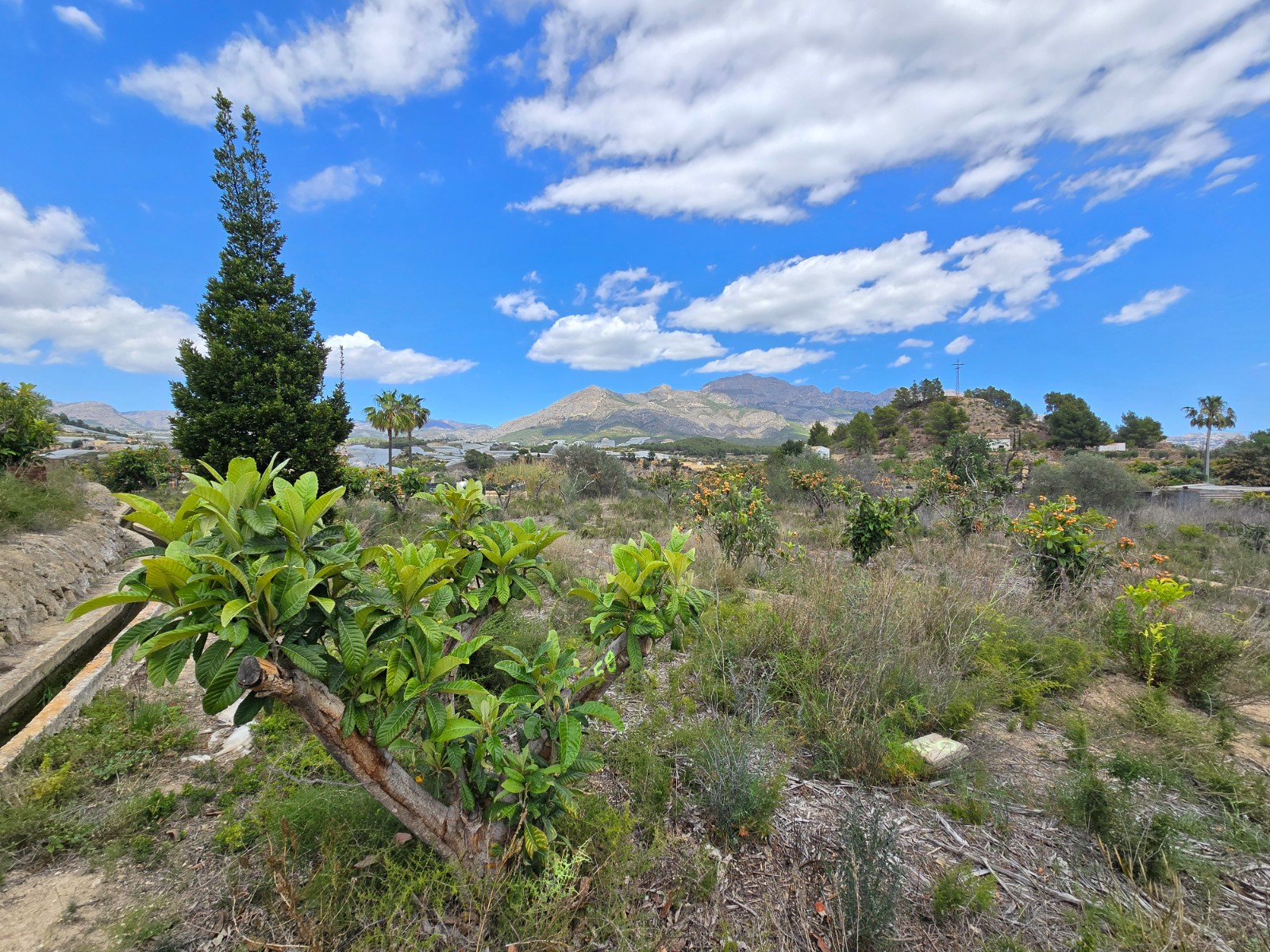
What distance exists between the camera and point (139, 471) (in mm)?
16297

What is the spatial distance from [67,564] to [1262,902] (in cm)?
1085

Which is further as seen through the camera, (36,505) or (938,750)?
(36,505)

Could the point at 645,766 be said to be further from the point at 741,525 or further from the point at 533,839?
the point at 741,525

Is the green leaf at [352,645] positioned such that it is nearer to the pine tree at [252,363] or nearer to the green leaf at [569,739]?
the green leaf at [569,739]

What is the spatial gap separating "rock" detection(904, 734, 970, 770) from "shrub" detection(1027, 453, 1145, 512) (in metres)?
15.0

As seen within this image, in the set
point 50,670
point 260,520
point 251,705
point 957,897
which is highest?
point 260,520

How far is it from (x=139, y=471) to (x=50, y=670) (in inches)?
656

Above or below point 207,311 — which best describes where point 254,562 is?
below

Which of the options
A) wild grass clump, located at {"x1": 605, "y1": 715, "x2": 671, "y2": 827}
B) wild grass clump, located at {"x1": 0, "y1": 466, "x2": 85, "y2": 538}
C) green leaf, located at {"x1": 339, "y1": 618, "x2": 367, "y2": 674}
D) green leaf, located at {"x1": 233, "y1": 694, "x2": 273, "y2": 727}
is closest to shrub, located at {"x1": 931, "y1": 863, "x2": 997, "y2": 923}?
wild grass clump, located at {"x1": 605, "y1": 715, "x2": 671, "y2": 827}

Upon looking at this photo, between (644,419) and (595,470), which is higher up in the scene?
(644,419)

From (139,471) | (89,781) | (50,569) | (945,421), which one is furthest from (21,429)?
(945,421)

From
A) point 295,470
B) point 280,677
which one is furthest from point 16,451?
point 280,677

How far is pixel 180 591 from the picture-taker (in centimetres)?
125

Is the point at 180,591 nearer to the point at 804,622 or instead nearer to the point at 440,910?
the point at 440,910
